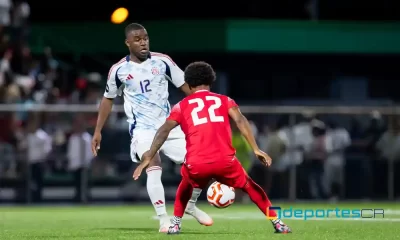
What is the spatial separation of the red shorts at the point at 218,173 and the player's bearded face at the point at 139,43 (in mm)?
2229

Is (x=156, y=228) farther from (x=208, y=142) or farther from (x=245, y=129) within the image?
(x=245, y=129)

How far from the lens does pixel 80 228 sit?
13.5m

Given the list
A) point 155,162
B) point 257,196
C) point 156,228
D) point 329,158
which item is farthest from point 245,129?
point 329,158

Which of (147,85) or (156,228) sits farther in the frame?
(156,228)

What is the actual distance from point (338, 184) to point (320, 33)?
9405mm

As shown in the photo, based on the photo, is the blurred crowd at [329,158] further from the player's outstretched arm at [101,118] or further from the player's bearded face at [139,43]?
the player's bearded face at [139,43]

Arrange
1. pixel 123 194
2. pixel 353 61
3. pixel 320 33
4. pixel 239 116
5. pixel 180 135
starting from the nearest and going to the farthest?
pixel 239 116 < pixel 180 135 < pixel 123 194 < pixel 320 33 < pixel 353 61

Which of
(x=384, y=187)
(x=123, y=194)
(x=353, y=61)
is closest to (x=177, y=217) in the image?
(x=123, y=194)

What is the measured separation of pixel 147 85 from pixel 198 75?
181 cm

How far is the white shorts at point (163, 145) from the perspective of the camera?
12.4m

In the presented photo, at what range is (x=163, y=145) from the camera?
12.8 m

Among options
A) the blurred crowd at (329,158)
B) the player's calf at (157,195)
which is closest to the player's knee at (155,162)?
the player's calf at (157,195)

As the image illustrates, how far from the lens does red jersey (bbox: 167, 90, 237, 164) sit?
35.0 feet

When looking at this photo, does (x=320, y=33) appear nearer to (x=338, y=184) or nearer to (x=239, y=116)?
(x=338, y=184)
